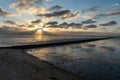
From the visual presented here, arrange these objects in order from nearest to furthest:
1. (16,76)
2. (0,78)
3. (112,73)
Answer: (0,78)
(16,76)
(112,73)

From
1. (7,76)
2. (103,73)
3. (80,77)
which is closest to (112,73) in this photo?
(103,73)

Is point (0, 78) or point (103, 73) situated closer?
point (0, 78)

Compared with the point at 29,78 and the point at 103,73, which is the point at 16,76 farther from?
the point at 103,73

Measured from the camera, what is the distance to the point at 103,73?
20781mm

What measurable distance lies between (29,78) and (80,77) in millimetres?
5606

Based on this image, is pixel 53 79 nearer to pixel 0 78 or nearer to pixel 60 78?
pixel 60 78

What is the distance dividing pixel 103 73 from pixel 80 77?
11.3 feet

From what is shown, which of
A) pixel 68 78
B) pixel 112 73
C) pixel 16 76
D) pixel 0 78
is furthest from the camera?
pixel 112 73

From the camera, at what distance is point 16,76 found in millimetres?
16766

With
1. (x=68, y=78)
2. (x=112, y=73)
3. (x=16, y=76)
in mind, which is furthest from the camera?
(x=112, y=73)

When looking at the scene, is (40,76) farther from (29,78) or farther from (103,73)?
(103,73)

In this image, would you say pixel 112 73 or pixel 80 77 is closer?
pixel 80 77

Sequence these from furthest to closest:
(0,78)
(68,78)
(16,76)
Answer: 1. (68,78)
2. (16,76)
3. (0,78)

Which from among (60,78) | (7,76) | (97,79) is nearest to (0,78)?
(7,76)
